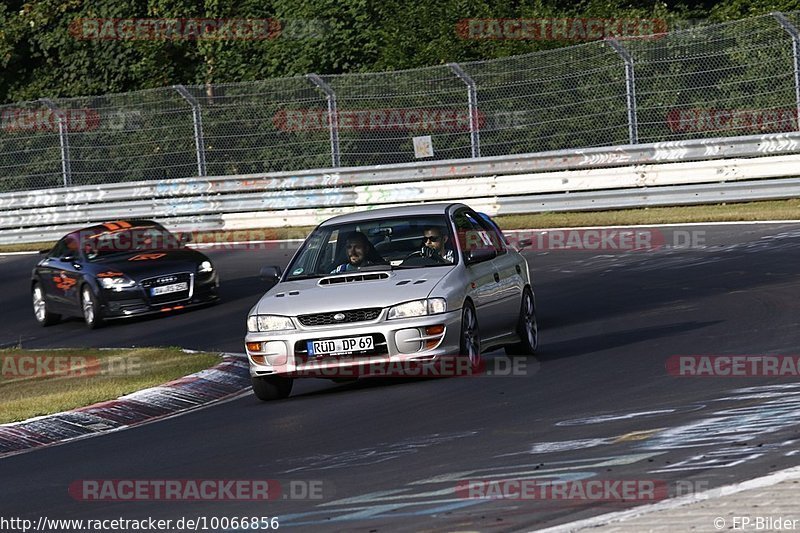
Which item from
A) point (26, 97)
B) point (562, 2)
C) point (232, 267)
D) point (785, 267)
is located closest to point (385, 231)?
point (785, 267)

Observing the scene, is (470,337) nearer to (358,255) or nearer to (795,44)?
(358,255)

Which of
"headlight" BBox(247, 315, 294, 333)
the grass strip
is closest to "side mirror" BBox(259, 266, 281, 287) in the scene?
"headlight" BBox(247, 315, 294, 333)

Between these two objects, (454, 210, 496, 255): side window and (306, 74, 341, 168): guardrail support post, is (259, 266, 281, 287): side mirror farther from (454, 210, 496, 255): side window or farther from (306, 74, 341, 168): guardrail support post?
(306, 74, 341, 168): guardrail support post

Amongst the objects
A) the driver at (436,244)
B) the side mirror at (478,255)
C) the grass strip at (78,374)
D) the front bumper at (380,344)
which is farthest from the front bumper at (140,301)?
the front bumper at (380,344)

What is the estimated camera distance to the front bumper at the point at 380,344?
1096cm

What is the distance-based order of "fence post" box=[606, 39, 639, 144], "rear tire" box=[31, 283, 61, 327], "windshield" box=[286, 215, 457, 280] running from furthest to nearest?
"fence post" box=[606, 39, 639, 144] → "rear tire" box=[31, 283, 61, 327] → "windshield" box=[286, 215, 457, 280]

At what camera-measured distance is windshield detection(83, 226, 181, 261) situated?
2046 centimetres

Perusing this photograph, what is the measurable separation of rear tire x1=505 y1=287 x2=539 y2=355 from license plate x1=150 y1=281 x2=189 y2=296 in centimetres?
756

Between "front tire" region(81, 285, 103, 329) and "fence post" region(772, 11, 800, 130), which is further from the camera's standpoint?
"fence post" region(772, 11, 800, 130)

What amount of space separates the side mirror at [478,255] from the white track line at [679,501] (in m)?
5.31

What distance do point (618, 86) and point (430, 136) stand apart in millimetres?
3711

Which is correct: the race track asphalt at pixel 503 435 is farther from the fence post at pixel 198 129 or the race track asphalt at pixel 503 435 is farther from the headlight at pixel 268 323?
the fence post at pixel 198 129

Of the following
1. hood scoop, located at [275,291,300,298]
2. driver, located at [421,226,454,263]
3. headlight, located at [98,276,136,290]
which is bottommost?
headlight, located at [98,276,136,290]

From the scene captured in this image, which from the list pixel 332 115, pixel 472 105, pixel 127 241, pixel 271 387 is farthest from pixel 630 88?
pixel 271 387
